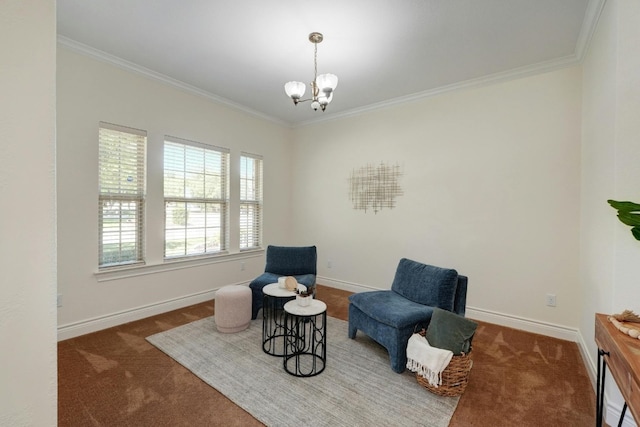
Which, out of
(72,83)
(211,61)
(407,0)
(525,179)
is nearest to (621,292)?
(525,179)

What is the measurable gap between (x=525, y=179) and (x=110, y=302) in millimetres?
4633

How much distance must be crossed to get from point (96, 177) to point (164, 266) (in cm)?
123

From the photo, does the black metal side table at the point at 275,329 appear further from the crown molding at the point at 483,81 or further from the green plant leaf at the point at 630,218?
the crown molding at the point at 483,81

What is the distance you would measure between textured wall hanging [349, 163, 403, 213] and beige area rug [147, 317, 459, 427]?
196 cm

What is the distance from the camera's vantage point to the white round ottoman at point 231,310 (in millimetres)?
2861

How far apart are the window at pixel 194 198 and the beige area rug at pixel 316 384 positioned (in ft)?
4.19

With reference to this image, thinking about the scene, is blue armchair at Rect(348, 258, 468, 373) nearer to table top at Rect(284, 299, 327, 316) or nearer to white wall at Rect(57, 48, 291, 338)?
table top at Rect(284, 299, 327, 316)

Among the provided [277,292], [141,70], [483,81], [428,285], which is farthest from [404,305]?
[141,70]

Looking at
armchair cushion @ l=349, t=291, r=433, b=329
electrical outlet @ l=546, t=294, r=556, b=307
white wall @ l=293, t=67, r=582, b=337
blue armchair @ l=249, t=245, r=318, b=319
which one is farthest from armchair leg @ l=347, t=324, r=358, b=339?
electrical outlet @ l=546, t=294, r=556, b=307

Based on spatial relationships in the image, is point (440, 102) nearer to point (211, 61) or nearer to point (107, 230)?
point (211, 61)

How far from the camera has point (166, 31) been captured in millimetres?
2494

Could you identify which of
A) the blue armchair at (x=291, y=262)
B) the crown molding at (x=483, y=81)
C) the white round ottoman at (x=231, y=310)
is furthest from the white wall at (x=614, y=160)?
the white round ottoman at (x=231, y=310)

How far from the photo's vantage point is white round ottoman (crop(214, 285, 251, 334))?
2.86 m

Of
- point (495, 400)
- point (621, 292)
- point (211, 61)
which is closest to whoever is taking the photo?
point (621, 292)
